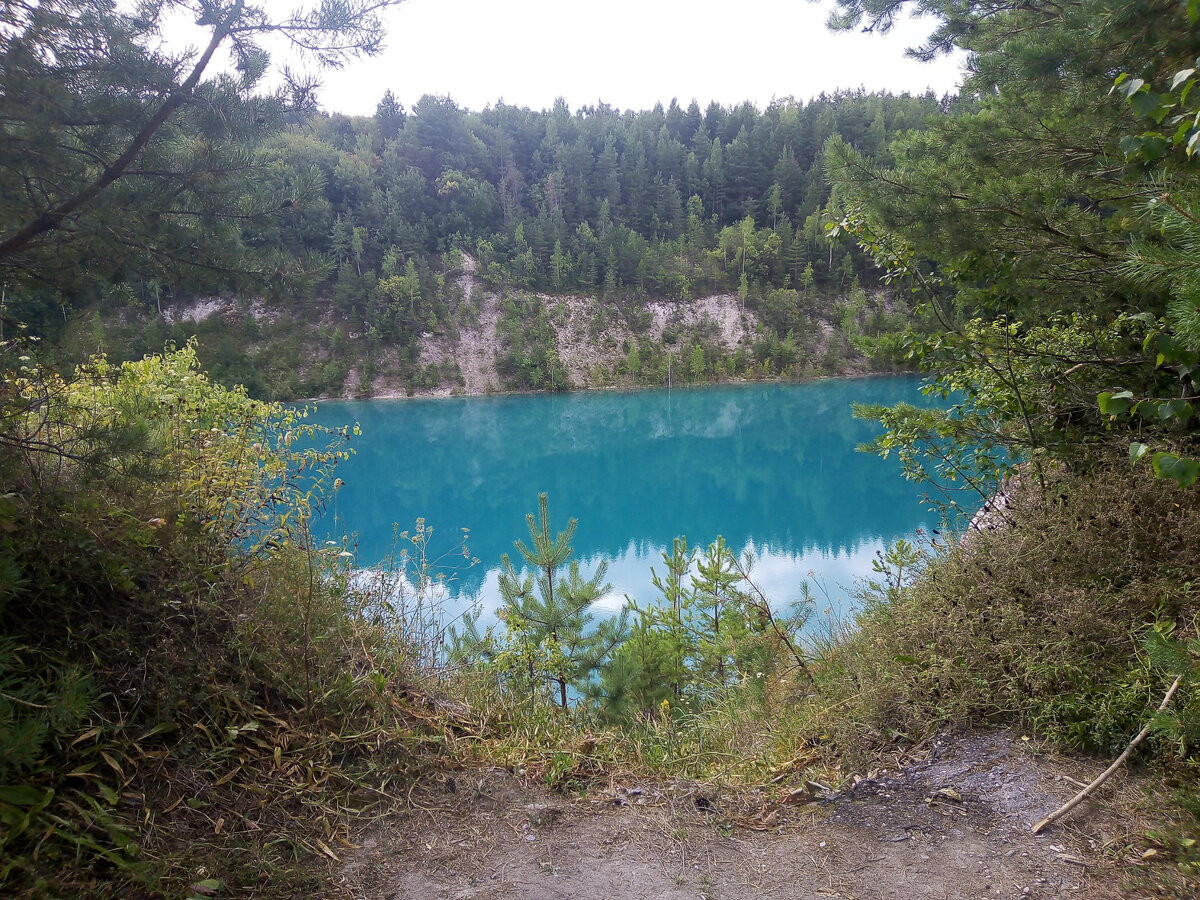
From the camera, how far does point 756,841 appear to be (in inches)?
97.1

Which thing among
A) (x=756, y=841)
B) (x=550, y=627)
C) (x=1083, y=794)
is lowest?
(x=550, y=627)

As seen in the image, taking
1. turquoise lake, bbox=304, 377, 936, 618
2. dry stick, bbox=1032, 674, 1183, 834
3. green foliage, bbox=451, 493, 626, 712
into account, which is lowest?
turquoise lake, bbox=304, 377, 936, 618

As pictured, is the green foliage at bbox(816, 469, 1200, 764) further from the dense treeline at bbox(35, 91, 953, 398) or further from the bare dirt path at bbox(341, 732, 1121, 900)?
the dense treeline at bbox(35, 91, 953, 398)

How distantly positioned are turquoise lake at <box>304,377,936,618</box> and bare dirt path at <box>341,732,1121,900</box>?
3194 mm

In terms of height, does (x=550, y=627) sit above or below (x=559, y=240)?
below

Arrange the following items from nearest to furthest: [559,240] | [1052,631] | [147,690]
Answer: [147,690], [1052,631], [559,240]

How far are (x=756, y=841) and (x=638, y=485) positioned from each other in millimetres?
23411

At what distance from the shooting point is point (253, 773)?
2.38 m

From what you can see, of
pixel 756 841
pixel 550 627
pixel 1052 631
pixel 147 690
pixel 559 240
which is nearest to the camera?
pixel 147 690

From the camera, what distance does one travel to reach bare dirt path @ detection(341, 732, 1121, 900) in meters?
2.14

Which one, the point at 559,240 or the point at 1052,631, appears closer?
the point at 1052,631

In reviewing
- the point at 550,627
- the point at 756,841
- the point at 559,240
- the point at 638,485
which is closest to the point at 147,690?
the point at 756,841

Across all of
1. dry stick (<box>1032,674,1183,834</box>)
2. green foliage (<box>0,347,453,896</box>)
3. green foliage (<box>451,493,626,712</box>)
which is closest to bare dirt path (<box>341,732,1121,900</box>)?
dry stick (<box>1032,674,1183,834</box>)

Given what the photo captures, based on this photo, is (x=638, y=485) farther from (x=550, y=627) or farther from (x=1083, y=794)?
(x=1083, y=794)
